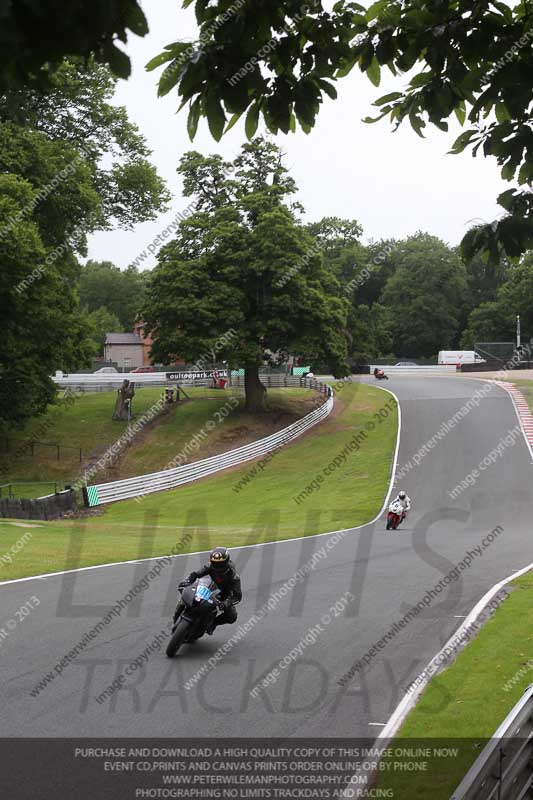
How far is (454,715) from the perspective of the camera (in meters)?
8.52

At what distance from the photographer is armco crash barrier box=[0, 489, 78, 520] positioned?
28359 millimetres

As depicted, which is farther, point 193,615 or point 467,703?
point 193,615

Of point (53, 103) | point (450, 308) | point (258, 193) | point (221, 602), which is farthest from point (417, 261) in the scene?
point (221, 602)

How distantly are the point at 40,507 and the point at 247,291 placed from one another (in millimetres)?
22373

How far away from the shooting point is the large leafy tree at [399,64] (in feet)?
18.1

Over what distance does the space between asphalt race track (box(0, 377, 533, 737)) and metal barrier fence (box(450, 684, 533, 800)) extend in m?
2.03

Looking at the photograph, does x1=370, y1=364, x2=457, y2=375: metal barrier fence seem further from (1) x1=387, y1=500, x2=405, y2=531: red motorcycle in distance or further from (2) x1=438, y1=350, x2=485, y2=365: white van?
(1) x1=387, y1=500, x2=405, y2=531: red motorcycle in distance

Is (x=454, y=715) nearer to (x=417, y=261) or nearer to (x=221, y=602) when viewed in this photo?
(x=221, y=602)

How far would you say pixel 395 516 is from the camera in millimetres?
25812

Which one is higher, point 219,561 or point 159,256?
→ point 159,256

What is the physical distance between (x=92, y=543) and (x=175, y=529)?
17.3 feet

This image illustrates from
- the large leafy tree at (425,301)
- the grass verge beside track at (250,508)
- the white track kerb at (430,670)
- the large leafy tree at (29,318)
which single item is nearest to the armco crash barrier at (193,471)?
the grass verge beside track at (250,508)

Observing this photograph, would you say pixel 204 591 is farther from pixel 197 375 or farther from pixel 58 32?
pixel 197 375

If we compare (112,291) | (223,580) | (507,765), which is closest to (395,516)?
(223,580)
